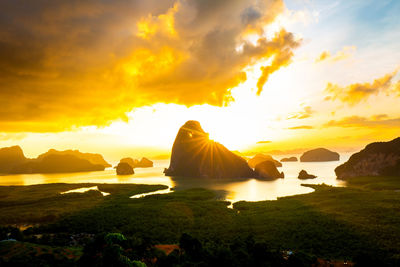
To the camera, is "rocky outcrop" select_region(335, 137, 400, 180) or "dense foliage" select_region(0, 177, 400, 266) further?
"rocky outcrop" select_region(335, 137, 400, 180)

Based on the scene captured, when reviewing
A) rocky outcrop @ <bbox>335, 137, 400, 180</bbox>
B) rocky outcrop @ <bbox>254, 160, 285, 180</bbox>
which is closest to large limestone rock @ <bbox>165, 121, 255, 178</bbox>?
rocky outcrop @ <bbox>254, 160, 285, 180</bbox>

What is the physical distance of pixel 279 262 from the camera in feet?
61.7

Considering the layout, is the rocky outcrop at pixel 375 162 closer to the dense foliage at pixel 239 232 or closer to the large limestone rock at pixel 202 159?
the large limestone rock at pixel 202 159

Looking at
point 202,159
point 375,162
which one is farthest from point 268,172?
point 375,162

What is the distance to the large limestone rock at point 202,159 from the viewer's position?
151 metres

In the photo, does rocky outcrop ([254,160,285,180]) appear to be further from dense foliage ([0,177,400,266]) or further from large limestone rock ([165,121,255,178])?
dense foliage ([0,177,400,266])

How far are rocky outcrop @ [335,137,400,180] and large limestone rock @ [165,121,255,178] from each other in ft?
186

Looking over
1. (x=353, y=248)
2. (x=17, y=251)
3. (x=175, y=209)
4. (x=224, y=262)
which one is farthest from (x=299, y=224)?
(x=17, y=251)

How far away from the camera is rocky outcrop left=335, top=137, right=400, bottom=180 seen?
101 metres

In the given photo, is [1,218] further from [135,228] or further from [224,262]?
[224,262]

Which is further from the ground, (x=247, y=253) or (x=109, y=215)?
(x=247, y=253)

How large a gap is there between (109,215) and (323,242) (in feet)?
128

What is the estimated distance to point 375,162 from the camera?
10750 cm

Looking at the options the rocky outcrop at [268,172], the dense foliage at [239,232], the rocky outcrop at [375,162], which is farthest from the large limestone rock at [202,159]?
the dense foliage at [239,232]
